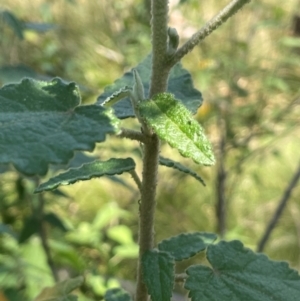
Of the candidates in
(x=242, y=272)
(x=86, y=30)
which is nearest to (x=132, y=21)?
(x=86, y=30)

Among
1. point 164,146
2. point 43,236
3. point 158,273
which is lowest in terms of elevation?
point 158,273

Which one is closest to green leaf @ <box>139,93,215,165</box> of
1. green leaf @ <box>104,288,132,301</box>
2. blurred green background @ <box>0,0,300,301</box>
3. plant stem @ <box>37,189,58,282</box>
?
green leaf @ <box>104,288,132,301</box>

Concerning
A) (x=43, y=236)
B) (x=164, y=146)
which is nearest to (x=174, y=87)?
(x=43, y=236)

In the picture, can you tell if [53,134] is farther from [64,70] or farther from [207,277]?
[64,70]

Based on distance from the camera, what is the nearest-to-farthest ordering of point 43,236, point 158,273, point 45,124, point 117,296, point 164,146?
point 45,124 < point 158,273 < point 117,296 < point 43,236 < point 164,146

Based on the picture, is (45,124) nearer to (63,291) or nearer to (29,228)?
(63,291)

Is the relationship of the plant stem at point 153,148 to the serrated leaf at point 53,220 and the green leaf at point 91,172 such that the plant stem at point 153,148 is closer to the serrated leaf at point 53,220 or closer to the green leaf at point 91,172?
the green leaf at point 91,172
